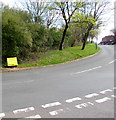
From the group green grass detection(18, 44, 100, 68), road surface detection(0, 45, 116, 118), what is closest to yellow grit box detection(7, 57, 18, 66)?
green grass detection(18, 44, 100, 68)

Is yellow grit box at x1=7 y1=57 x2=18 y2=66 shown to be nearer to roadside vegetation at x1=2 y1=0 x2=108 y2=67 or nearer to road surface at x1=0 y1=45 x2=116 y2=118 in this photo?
roadside vegetation at x1=2 y1=0 x2=108 y2=67

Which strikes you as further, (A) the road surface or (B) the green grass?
(B) the green grass

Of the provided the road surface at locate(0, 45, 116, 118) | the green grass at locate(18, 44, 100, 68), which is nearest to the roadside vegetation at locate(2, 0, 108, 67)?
the green grass at locate(18, 44, 100, 68)

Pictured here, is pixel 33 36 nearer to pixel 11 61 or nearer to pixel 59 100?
pixel 11 61

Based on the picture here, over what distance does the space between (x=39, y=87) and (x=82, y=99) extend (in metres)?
2.10

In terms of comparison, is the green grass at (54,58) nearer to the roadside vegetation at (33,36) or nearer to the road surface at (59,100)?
the roadside vegetation at (33,36)

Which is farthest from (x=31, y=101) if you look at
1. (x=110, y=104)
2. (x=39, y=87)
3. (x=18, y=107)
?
(x=110, y=104)

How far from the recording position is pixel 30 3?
25312mm

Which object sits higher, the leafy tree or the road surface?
the leafy tree

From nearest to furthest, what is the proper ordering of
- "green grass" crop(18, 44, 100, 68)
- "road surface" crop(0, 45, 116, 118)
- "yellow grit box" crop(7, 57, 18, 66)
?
"road surface" crop(0, 45, 116, 118), "yellow grit box" crop(7, 57, 18, 66), "green grass" crop(18, 44, 100, 68)

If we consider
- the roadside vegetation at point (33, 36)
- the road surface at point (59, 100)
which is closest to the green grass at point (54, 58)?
the roadside vegetation at point (33, 36)

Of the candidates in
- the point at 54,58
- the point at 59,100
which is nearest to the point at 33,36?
the point at 54,58

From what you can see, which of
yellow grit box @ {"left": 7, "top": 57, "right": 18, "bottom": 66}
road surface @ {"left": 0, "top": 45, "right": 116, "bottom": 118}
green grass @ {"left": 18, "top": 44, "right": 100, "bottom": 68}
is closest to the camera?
road surface @ {"left": 0, "top": 45, "right": 116, "bottom": 118}

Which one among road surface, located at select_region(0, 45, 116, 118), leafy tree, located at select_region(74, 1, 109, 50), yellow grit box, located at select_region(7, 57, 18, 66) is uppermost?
leafy tree, located at select_region(74, 1, 109, 50)
